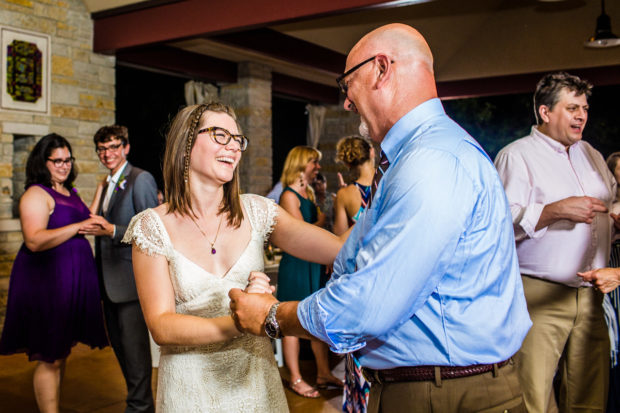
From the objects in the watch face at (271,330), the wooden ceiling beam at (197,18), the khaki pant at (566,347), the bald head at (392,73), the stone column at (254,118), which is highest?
the wooden ceiling beam at (197,18)

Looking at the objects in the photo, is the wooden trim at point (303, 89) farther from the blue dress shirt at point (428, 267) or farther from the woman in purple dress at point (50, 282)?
the blue dress shirt at point (428, 267)

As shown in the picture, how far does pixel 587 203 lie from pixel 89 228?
2.47 m

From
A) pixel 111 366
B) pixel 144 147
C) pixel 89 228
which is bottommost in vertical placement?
pixel 111 366

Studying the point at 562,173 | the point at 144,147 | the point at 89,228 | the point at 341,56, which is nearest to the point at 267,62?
the point at 341,56

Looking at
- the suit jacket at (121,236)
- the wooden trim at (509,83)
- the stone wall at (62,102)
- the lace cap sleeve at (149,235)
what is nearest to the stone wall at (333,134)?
the wooden trim at (509,83)

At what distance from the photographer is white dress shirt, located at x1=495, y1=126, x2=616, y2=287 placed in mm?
2531

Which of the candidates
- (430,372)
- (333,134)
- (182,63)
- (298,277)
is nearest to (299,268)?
(298,277)

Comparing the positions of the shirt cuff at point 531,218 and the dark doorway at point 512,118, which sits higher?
the dark doorway at point 512,118

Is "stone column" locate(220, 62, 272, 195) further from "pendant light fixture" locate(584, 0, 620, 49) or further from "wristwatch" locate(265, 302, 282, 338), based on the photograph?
"wristwatch" locate(265, 302, 282, 338)

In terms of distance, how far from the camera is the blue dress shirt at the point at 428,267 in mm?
1103

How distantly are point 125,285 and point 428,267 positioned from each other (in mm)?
2361

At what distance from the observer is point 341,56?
8547mm

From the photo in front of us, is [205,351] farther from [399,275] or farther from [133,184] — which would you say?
[133,184]

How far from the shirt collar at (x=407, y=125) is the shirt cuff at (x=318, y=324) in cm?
38
